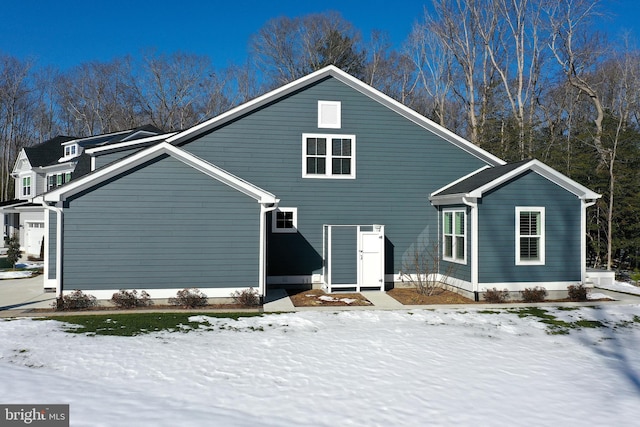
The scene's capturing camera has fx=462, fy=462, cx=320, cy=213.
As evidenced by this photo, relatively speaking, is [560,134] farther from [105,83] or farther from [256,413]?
[105,83]

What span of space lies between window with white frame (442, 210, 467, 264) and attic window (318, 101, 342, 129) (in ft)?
14.3

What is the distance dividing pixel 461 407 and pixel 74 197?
964 cm

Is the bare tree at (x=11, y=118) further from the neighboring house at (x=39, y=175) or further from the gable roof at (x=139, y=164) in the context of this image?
the gable roof at (x=139, y=164)

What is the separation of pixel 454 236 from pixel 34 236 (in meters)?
22.8

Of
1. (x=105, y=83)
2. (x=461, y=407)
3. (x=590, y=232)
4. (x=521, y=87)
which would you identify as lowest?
(x=461, y=407)

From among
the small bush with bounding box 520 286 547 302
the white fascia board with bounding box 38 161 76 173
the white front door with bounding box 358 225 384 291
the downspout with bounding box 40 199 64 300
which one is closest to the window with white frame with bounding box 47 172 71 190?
the white fascia board with bounding box 38 161 76 173

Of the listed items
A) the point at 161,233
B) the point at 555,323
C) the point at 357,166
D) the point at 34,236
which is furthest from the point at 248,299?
the point at 34,236

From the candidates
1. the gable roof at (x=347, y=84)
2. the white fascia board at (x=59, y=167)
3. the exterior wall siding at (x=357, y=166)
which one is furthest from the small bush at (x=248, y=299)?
the white fascia board at (x=59, y=167)

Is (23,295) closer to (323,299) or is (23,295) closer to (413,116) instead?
(323,299)

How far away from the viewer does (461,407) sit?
18.0ft

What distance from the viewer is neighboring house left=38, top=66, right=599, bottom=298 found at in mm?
11141

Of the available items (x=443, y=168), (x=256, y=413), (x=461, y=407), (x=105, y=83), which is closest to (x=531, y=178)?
(x=443, y=168)

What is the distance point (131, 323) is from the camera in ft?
30.8

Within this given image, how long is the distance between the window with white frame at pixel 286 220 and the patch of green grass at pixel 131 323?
4.02 meters
